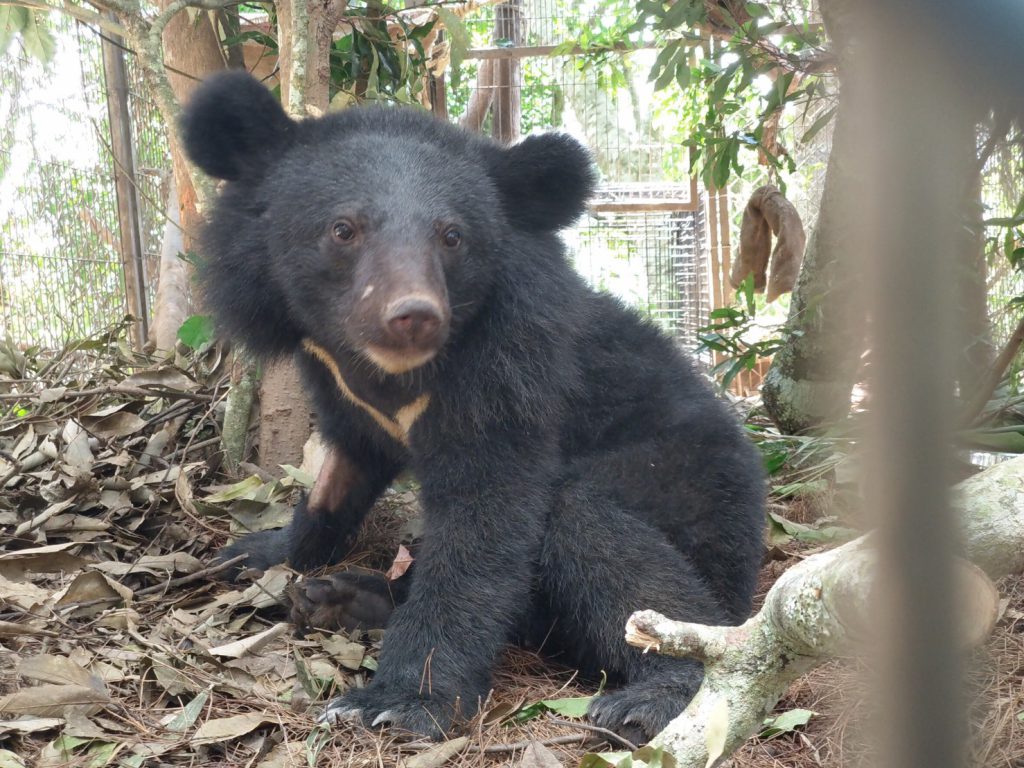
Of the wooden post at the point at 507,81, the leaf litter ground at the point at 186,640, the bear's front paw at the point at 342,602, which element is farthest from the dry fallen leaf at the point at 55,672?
the wooden post at the point at 507,81

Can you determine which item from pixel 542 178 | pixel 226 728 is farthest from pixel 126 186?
pixel 226 728

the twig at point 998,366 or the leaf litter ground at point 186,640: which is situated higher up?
the twig at point 998,366

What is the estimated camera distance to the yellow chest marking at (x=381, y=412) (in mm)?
2721

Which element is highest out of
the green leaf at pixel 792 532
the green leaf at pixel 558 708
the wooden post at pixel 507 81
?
the wooden post at pixel 507 81

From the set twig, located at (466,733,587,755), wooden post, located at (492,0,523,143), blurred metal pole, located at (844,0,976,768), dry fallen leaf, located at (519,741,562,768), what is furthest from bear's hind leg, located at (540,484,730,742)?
wooden post, located at (492,0,523,143)

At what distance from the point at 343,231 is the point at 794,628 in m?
1.65

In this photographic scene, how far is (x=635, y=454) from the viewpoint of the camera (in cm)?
287

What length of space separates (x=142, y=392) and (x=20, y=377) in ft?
3.77

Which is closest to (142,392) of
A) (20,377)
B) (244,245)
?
(20,377)

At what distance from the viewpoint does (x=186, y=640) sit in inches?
105

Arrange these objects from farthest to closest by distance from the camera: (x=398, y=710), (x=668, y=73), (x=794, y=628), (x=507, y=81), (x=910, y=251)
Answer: (x=507, y=81), (x=668, y=73), (x=398, y=710), (x=794, y=628), (x=910, y=251)

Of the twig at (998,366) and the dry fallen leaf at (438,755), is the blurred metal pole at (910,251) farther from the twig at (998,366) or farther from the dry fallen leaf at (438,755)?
the twig at (998,366)

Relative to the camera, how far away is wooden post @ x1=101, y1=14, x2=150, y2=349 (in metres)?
5.21

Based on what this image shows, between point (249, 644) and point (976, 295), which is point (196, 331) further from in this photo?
point (976, 295)
